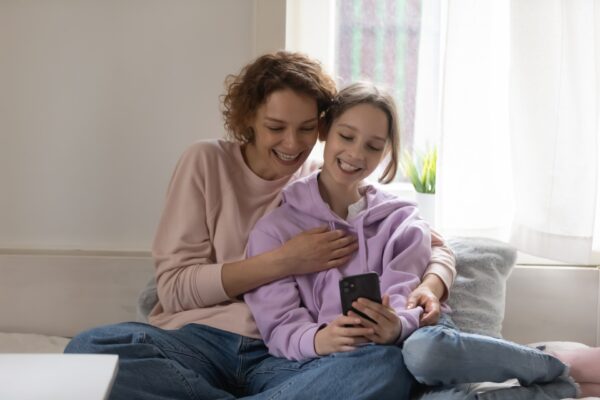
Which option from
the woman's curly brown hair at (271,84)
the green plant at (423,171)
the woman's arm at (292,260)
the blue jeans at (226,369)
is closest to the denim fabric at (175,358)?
the blue jeans at (226,369)

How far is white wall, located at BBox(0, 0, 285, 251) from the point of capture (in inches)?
89.3

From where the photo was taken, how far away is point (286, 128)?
184 centimetres

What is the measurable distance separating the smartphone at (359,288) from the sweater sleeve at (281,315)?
11 cm

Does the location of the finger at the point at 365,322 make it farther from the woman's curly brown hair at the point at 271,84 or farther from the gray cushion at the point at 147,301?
the gray cushion at the point at 147,301

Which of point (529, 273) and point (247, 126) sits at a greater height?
point (247, 126)

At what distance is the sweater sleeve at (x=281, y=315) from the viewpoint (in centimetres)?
169

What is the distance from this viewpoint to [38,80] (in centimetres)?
229

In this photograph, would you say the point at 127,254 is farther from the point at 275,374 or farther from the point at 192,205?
the point at 275,374

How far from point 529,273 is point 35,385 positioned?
164 centimetres

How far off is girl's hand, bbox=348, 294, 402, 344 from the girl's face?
0.28 metres

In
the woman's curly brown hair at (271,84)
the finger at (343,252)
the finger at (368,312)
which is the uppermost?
the woman's curly brown hair at (271,84)

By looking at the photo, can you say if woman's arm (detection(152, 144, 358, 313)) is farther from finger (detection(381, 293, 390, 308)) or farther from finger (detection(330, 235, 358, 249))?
finger (detection(381, 293, 390, 308))

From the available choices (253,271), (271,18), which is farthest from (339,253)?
(271,18)

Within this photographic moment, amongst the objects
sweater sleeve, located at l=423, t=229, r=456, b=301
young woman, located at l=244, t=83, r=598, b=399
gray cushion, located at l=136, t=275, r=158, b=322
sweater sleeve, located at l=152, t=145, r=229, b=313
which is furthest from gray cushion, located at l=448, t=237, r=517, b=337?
gray cushion, located at l=136, t=275, r=158, b=322
